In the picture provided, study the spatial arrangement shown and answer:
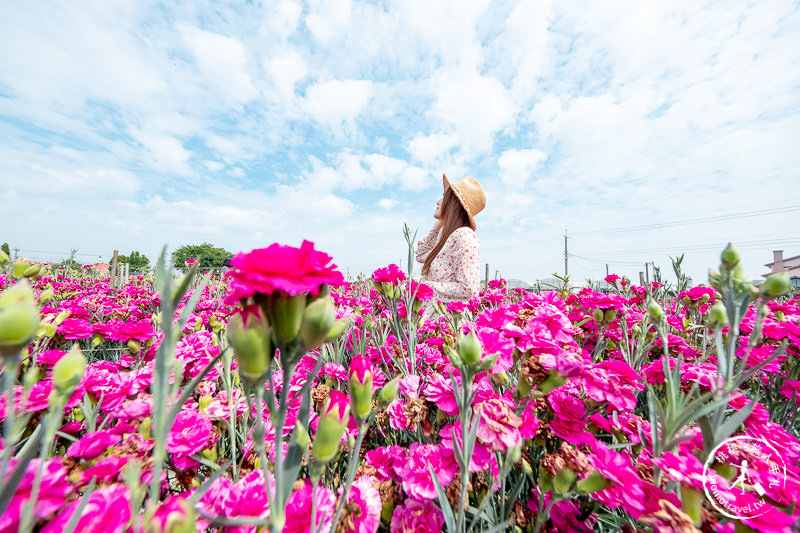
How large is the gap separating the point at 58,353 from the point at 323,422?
1.11 metres

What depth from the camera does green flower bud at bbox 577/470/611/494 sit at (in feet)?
1.67

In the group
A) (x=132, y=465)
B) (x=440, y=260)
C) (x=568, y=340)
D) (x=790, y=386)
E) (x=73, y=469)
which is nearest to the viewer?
(x=132, y=465)

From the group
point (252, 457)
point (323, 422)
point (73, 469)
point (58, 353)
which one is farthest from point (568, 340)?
point (58, 353)

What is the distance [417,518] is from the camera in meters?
0.61

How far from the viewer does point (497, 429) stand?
0.58 m

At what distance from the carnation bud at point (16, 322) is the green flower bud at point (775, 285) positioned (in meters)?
1.16

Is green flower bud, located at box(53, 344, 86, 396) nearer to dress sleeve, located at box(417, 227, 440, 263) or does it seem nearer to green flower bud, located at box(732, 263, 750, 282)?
green flower bud, located at box(732, 263, 750, 282)

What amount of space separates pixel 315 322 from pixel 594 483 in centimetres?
51

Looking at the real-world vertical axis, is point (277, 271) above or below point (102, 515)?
above

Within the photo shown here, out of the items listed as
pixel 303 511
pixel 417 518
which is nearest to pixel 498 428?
pixel 417 518

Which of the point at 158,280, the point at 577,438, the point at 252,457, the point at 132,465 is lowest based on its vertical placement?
the point at 252,457

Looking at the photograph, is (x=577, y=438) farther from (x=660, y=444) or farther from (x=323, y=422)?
(x=323, y=422)

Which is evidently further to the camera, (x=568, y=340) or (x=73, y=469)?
(x=568, y=340)

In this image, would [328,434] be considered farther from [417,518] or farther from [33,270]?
[33,270]
